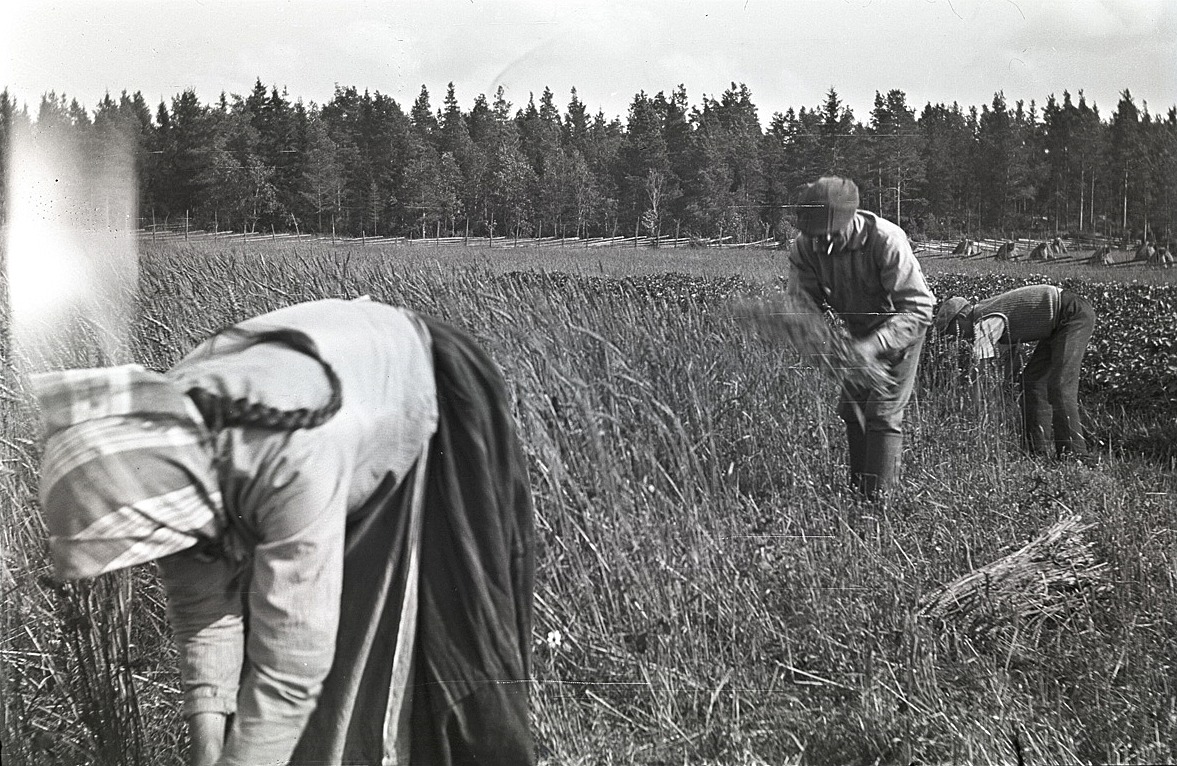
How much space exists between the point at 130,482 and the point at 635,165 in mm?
1623

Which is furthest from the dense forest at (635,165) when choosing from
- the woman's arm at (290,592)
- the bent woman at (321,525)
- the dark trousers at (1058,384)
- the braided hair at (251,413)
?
the woman's arm at (290,592)

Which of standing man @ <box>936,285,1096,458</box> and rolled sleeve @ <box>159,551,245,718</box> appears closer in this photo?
rolled sleeve @ <box>159,551,245,718</box>

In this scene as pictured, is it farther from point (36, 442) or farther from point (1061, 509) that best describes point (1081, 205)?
point (36, 442)

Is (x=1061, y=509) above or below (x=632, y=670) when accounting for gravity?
above

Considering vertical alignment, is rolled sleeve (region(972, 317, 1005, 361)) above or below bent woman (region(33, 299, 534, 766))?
above

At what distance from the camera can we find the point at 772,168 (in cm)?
262

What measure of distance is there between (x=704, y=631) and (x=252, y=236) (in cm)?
178

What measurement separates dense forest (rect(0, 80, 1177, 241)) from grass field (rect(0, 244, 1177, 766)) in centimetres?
12

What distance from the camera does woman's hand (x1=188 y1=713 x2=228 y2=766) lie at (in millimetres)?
2250

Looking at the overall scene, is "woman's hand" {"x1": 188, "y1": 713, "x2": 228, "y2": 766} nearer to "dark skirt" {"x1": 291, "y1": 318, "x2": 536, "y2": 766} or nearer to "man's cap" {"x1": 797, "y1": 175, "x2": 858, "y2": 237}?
"dark skirt" {"x1": 291, "y1": 318, "x2": 536, "y2": 766}

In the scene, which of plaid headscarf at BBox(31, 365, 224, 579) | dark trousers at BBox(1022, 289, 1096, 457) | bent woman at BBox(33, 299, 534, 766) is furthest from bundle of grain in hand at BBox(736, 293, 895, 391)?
plaid headscarf at BBox(31, 365, 224, 579)

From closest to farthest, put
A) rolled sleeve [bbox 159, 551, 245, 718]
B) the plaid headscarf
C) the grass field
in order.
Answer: the plaid headscarf → rolled sleeve [bbox 159, 551, 245, 718] → the grass field

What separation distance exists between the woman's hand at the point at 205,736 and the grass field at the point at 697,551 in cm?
37

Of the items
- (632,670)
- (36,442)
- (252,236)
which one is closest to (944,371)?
(632,670)
